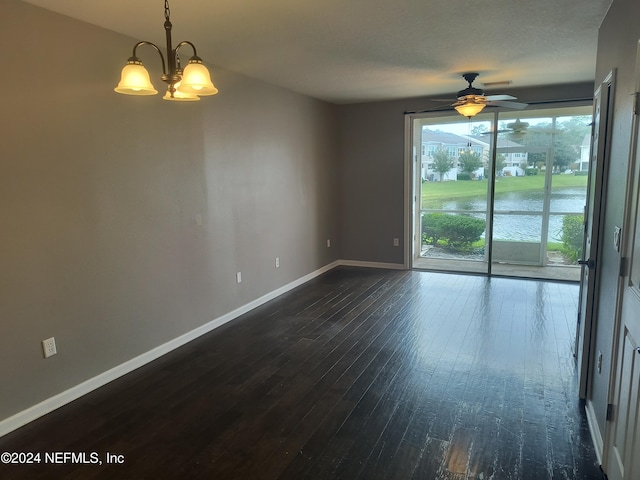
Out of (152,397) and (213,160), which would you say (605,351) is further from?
(213,160)

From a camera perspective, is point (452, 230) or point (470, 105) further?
point (452, 230)

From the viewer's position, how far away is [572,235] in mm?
5801

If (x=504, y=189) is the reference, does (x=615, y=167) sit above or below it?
above

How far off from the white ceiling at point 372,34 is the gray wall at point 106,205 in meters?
0.35

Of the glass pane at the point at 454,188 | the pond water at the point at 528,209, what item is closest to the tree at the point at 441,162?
the glass pane at the point at 454,188

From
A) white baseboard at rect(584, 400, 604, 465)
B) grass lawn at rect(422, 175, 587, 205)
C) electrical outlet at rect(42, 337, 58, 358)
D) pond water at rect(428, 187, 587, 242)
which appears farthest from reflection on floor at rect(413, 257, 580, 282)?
electrical outlet at rect(42, 337, 58, 358)

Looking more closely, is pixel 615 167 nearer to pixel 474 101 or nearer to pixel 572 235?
pixel 474 101

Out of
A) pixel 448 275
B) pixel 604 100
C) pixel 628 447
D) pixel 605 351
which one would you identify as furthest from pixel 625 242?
pixel 448 275

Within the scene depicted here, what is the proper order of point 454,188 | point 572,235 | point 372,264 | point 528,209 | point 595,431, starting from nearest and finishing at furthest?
point 595,431 → point 572,235 → point 528,209 → point 454,188 → point 372,264

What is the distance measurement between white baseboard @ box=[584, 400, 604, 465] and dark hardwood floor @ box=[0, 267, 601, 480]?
0.14ft

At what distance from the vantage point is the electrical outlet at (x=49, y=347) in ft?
8.80

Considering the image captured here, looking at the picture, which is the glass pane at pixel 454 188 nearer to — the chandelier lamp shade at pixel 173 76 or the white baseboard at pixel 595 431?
the white baseboard at pixel 595 431

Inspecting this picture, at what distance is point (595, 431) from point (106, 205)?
3468 millimetres

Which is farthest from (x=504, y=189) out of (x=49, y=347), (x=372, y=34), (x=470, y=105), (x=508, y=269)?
(x=49, y=347)
